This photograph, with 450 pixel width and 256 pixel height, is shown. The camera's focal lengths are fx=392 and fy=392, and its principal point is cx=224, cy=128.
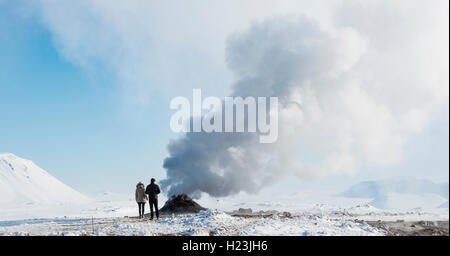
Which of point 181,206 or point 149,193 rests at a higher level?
point 149,193

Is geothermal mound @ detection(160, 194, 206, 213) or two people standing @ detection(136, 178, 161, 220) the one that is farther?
geothermal mound @ detection(160, 194, 206, 213)

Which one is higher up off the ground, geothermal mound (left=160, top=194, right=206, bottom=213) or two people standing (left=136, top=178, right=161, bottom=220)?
two people standing (left=136, top=178, right=161, bottom=220)

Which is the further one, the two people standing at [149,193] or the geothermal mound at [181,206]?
the geothermal mound at [181,206]

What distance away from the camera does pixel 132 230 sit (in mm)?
15992

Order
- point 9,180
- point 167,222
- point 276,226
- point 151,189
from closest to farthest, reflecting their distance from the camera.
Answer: point 276,226, point 167,222, point 151,189, point 9,180

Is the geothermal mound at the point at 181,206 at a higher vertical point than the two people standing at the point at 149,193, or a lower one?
lower

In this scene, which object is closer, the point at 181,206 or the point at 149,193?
the point at 149,193
